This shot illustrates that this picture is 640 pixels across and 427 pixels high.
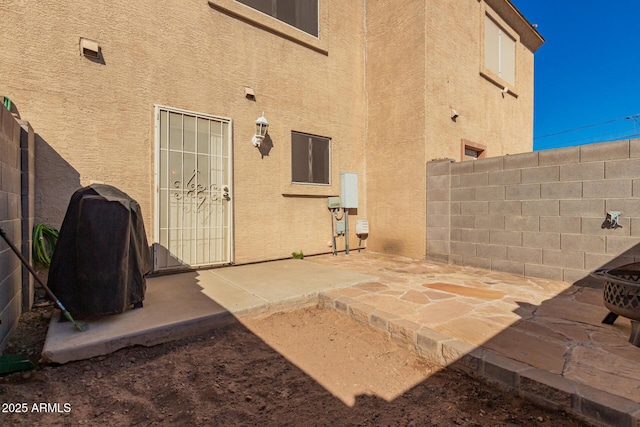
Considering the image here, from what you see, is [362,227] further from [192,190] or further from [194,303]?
[194,303]

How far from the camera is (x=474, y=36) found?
7.05m

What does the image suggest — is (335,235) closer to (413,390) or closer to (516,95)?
(413,390)

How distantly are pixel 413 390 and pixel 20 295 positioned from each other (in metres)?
3.84

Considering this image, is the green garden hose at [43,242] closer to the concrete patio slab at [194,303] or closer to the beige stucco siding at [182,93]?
the beige stucco siding at [182,93]

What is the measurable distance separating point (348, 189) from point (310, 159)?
1092 mm

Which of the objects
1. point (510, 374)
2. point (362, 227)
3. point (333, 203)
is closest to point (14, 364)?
point (510, 374)

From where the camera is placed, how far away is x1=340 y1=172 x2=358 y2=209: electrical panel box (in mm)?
6520

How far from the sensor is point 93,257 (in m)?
2.59

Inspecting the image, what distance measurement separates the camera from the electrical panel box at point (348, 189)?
652 centimetres

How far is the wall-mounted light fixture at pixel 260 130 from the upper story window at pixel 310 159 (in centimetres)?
75

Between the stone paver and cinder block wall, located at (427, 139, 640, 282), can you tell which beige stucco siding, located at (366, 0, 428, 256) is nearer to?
cinder block wall, located at (427, 139, 640, 282)

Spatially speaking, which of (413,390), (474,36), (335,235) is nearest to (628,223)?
(413,390)

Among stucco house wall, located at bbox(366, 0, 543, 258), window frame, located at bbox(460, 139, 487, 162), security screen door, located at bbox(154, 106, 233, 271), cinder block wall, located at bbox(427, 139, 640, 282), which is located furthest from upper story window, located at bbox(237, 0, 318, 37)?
window frame, located at bbox(460, 139, 487, 162)

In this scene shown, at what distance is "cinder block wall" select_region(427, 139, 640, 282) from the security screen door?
3934 millimetres
